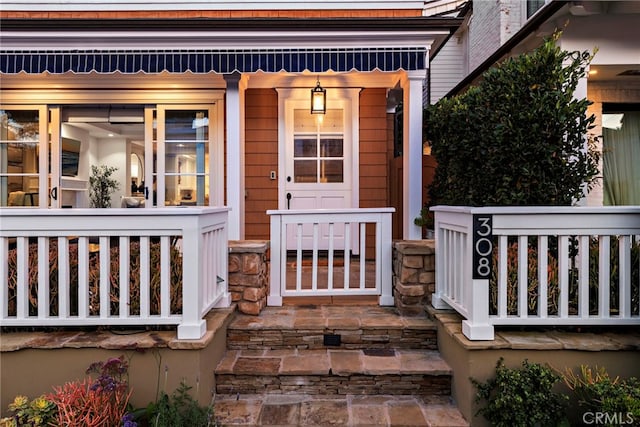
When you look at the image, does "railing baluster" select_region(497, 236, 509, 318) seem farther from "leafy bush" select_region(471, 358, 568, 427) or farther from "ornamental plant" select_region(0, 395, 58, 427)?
"ornamental plant" select_region(0, 395, 58, 427)

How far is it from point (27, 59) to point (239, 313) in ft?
11.2

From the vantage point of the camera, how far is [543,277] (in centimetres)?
253

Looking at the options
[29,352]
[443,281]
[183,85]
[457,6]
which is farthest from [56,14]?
[457,6]

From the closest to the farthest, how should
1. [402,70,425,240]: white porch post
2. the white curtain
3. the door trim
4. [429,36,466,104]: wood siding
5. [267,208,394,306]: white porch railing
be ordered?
1. [267,208,394,306]: white porch railing
2. [402,70,425,240]: white porch post
3. the white curtain
4. the door trim
5. [429,36,466,104]: wood siding

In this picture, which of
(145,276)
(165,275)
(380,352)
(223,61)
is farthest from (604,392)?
(223,61)

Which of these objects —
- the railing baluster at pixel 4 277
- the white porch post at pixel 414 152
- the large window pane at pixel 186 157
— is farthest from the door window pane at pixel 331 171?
the railing baluster at pixel 4 277

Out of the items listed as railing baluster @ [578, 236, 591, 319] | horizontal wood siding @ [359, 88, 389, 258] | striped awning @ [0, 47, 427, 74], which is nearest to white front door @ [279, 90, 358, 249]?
horizontal wood siding @ [359, 88, 389, 258]

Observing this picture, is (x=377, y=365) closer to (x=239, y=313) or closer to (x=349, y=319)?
(x=349, y=319)

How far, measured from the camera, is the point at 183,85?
5.06 m

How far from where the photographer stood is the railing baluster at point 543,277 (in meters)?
2.52

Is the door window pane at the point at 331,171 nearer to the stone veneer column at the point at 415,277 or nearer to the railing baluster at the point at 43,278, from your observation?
the stone veneer column at the point at 415,277

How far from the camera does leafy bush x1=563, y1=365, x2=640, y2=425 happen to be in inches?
82.7

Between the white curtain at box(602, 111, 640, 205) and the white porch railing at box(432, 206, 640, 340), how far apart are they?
8.79 feet

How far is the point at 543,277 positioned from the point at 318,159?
3485mm
